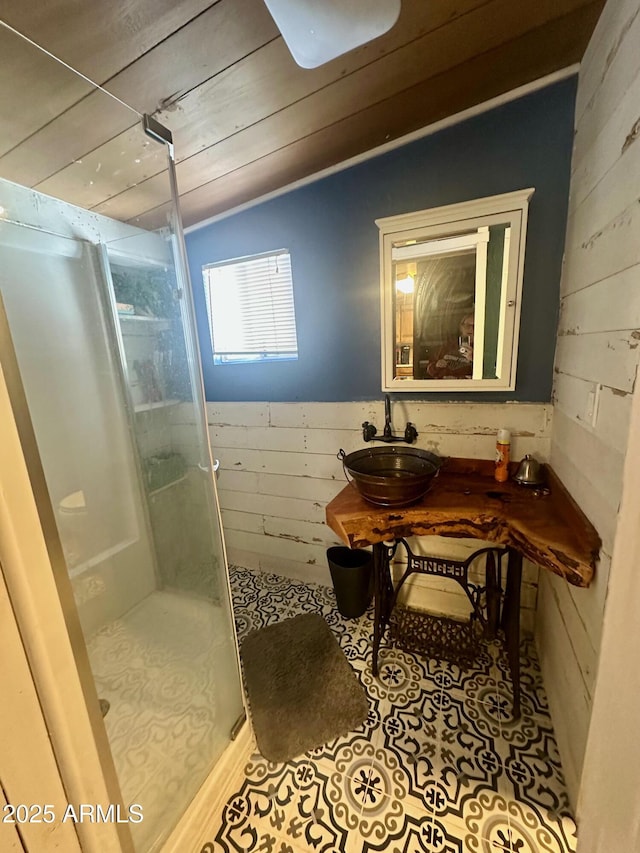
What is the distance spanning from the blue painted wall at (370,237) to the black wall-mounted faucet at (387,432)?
0.14 meters

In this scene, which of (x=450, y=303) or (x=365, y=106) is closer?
(x=365, y=106)

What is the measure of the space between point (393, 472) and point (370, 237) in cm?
118

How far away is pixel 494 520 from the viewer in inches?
47.6

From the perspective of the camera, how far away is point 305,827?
105 cm

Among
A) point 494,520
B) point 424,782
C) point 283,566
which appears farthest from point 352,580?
point 494,520

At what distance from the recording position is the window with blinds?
6.40ft

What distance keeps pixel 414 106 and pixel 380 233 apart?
0.45m

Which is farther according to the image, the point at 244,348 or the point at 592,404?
the point at 244,348

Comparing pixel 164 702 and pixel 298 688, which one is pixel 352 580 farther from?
pixel 164 702

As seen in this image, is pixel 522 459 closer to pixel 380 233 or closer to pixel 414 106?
pixel 380 233

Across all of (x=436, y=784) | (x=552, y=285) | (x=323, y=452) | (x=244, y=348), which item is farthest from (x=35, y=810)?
(x=552, y=285)

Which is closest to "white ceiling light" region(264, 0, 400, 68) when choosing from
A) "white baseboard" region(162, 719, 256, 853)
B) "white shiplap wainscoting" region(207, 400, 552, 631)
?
"white shiplap wainscoting" region(207, 400, 552, 631)

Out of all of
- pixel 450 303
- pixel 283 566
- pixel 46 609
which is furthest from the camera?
pixel 283 566

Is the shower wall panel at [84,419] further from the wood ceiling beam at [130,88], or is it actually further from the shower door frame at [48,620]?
the shower door frame at [48,620]
